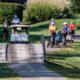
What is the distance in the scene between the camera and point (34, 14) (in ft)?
150

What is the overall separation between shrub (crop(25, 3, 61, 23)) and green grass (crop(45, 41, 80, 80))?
897 inches

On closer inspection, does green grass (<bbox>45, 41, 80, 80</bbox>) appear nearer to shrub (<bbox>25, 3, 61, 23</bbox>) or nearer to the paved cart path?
the paved cart path

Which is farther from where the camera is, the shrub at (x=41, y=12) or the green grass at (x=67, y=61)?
the shrub at (x=41, y=12)

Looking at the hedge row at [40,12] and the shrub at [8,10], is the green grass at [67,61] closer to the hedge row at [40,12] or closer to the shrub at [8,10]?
the shrub at [8,10]

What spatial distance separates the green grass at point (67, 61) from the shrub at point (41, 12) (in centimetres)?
2279

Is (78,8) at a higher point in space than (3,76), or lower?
higher

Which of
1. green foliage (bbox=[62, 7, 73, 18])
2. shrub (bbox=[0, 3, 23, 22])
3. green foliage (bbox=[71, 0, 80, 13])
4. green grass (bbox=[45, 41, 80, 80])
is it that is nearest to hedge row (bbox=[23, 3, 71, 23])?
green foliage (bbox=[62, 7, 73, 18])

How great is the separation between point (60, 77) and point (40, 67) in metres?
3.37

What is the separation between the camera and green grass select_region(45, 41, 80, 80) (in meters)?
12.8

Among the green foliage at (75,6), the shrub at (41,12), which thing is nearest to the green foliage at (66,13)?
the green foliage at (75,6)

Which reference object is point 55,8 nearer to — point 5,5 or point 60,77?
point 5,5

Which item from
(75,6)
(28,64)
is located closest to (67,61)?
(28,64)

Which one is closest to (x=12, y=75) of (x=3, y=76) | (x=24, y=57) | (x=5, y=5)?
(x=3, y=76)

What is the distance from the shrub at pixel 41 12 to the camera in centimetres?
4506
